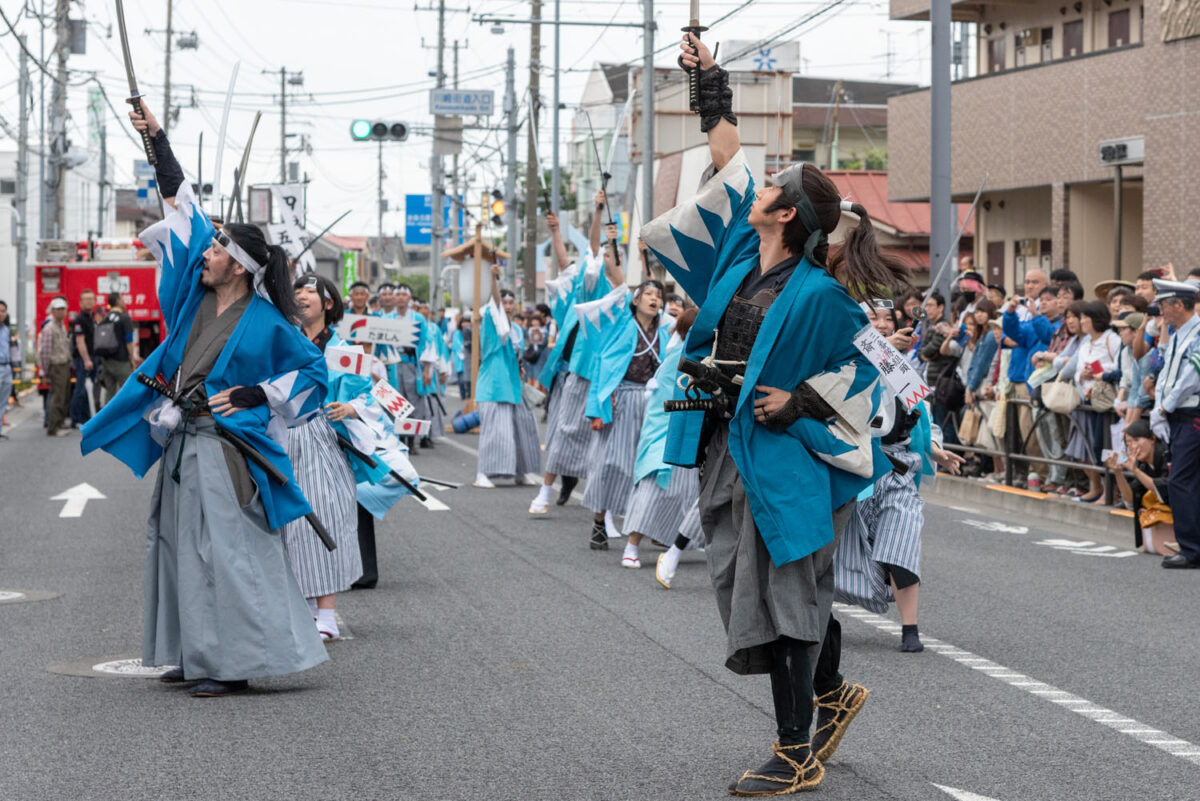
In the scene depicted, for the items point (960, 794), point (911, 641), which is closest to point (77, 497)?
point (911, 641)

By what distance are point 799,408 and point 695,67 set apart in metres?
1.15

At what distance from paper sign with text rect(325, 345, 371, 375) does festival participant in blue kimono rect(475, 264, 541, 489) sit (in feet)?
21.1

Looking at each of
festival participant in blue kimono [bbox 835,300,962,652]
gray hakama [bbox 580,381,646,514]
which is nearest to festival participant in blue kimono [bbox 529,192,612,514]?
gray hakama [bbox 580,381,646,514]

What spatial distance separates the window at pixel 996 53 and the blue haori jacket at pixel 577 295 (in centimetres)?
1707

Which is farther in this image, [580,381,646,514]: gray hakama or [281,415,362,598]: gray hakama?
[580,381,646,514]: gray hakama

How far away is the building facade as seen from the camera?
850 inches

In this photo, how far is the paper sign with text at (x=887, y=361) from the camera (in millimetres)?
4926

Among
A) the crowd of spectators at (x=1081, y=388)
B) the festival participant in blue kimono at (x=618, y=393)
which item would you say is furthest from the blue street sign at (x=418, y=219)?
the festival participant in blue kimono at (x=618, y=393)

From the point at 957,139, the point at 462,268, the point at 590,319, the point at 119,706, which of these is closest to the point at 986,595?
the point at 590,319

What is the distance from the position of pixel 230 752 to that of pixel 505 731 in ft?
3.16

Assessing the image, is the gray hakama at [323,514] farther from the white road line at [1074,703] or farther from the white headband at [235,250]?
the white road line at [1074,703]

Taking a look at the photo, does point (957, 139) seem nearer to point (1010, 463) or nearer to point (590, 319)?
point (1010, 463)

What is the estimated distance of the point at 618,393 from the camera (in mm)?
11219

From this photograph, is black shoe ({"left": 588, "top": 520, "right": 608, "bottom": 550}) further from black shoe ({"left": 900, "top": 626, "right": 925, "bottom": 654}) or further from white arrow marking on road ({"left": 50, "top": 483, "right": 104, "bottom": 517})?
white arrow marking on road ({"left": 50, "top": 483, "right": 104, "bottom": 517})
